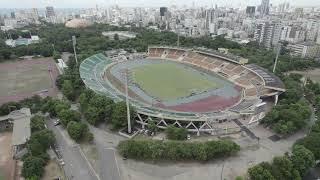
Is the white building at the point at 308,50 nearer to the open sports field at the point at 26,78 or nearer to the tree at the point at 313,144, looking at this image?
the tree at the point at 313,144

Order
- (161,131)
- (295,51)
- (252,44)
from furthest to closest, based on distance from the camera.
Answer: (252,44)
(295,51)
(161,131)

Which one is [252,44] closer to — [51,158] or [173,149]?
[173,149]

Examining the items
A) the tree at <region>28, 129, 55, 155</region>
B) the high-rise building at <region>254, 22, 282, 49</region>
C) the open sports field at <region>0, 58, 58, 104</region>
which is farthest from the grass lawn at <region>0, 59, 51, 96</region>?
the high-rise building at <region>254, 22, 282, 49</region>

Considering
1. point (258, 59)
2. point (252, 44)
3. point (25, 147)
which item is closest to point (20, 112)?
point (25, 147)

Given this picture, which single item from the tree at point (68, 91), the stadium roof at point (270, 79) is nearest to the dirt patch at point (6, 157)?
the tree at point (68, 91)

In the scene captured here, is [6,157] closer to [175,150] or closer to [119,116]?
[119,116]

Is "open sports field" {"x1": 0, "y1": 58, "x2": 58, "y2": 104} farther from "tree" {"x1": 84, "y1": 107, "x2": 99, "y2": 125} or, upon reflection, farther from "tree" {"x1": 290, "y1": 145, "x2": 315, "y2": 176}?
"tree" {"x1": 290, "y1": 145, "x2": 315, "y2": 176}
